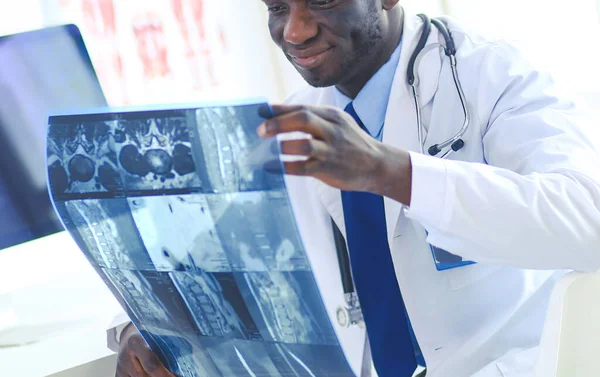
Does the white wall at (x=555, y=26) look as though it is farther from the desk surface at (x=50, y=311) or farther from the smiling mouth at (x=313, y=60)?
the desk surface at (x=50, y=311)

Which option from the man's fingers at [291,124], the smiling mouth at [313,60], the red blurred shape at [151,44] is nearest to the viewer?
the man's fingers at [291,124]

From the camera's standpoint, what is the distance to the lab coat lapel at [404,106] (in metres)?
0.90

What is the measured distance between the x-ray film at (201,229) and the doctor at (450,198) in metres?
0.09

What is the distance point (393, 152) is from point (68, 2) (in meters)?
1.27

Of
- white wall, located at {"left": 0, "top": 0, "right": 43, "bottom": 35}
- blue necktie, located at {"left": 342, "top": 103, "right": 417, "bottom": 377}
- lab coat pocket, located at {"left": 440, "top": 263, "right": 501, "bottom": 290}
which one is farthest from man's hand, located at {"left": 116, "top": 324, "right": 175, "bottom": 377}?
white wall, located at {"left": 0, "top": 0, "right": 43, "bottom": 35}

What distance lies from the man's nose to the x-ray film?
340 millimetres

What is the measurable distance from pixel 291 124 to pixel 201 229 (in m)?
0.14

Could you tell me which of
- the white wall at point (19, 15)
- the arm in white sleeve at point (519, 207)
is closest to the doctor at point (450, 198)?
the arm in white sleeve at point (519, 207)

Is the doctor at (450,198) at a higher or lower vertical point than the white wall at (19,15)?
lower

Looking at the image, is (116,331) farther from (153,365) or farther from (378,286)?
(378,286)

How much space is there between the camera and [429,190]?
68 centimetres

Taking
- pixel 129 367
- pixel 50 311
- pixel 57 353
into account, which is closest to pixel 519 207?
pixel 129 367

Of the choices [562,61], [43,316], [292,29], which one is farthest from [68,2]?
[562,61]

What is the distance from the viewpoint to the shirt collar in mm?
1015
